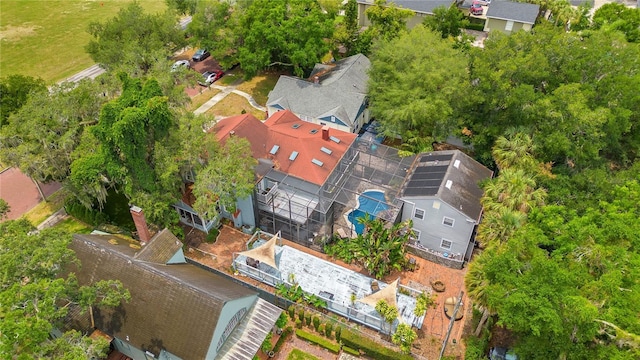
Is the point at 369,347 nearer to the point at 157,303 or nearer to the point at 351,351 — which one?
the point at 351,351

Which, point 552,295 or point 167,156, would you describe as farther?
point 167,156

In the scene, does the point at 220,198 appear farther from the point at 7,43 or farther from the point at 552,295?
the point at 7,43

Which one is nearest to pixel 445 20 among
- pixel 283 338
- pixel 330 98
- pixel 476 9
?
pixel 476 9

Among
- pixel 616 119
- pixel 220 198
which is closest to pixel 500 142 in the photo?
pixel 616 119

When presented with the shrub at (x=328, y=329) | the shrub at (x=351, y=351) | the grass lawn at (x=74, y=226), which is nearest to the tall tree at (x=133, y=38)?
the grass lawn at (x=74, y=226)

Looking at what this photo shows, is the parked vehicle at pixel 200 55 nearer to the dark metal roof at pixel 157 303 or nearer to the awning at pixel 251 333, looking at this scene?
the dark metal roof at pixel 157 303
